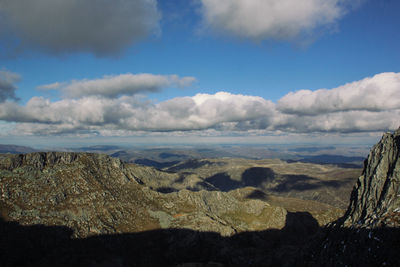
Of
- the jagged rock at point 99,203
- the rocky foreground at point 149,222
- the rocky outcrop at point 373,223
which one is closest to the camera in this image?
the rocky outcrop at point 373,223

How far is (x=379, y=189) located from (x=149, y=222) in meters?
113

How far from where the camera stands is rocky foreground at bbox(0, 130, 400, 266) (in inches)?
2181

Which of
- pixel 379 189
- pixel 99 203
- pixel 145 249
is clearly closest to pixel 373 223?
pixel 379 189

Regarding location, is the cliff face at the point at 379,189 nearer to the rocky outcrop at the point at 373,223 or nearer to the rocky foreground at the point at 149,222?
the rocky outcrop at the point at 373,223

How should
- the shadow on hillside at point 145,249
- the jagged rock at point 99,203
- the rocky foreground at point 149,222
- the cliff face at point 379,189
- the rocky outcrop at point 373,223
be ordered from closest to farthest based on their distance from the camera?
the rocky outcrop at point 373,223 → the cliff face at point 379,189 → the rocky foreground at point 149,222 → the shadow on hillside at point 145,249 → the jagged rock at point 99,203

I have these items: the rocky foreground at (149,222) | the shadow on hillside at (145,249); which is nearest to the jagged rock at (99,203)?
the rocky foreground at (149,222)

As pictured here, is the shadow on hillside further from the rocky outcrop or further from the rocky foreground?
the rocky outcrop

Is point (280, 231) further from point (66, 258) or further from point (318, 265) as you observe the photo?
point (66, 258)

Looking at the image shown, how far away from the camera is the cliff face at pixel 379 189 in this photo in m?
44.1

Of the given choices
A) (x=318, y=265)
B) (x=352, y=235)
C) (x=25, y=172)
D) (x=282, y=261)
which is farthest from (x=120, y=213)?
(x=352, y=235)

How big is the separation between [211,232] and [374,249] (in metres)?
97.7

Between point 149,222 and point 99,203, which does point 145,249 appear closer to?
point 149,222

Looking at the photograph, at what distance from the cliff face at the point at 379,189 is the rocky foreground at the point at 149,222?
1.04 ft

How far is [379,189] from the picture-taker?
187ft
